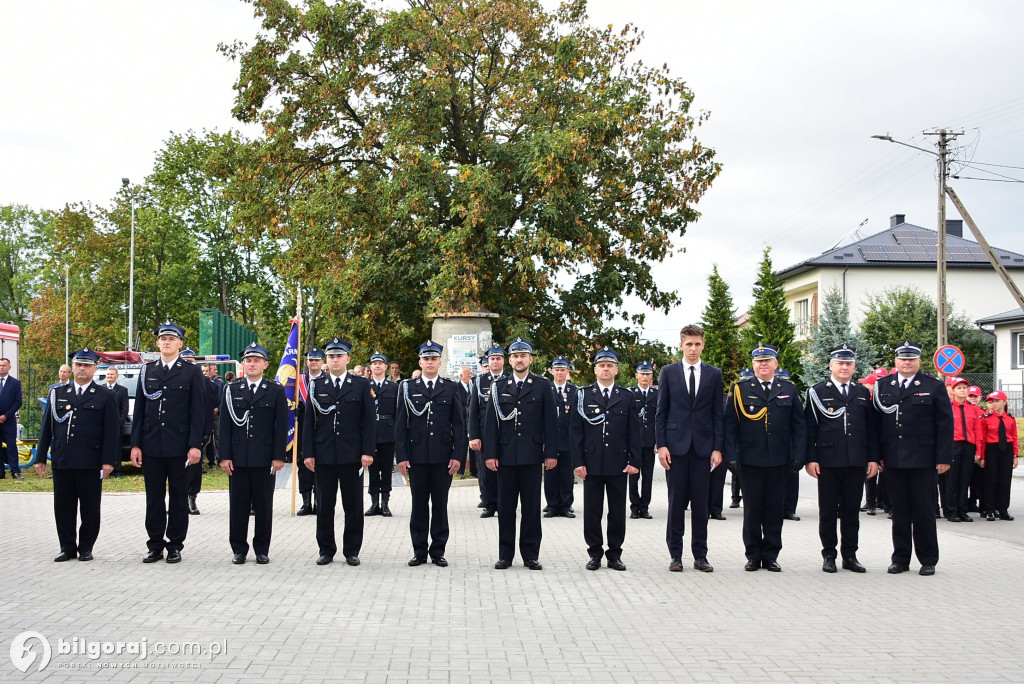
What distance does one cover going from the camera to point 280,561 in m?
9.58

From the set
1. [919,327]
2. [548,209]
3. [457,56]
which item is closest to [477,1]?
[457,56]

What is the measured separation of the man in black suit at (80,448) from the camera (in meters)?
9.57

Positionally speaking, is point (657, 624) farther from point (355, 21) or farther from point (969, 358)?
point (969, 358)

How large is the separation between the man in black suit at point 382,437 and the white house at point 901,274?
4510 cm

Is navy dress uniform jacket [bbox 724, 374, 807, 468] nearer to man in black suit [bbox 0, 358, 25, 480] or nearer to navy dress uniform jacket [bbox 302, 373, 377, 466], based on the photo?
navy dress uniform jacket [bbox 302, 373, 377, 466]

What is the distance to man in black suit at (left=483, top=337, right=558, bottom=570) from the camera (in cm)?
929

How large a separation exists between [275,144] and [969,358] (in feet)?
128

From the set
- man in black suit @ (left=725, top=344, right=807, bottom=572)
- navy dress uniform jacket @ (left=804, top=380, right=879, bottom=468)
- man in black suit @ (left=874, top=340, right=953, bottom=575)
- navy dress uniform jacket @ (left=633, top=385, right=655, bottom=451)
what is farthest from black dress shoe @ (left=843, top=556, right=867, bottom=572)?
navy dress uniform jacket @ (left=633, top=385, right=655, bottom=451)

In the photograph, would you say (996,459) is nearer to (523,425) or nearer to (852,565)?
(852,565)

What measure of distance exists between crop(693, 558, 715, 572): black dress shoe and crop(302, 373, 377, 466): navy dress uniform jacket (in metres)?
3.23

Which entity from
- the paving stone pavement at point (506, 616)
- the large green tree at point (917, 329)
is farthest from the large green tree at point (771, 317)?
the paving stone pavement at point (506, 616)

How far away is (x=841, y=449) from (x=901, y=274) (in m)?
52.2

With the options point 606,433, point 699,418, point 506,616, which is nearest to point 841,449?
point 699,418

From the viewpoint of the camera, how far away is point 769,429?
9.43m
